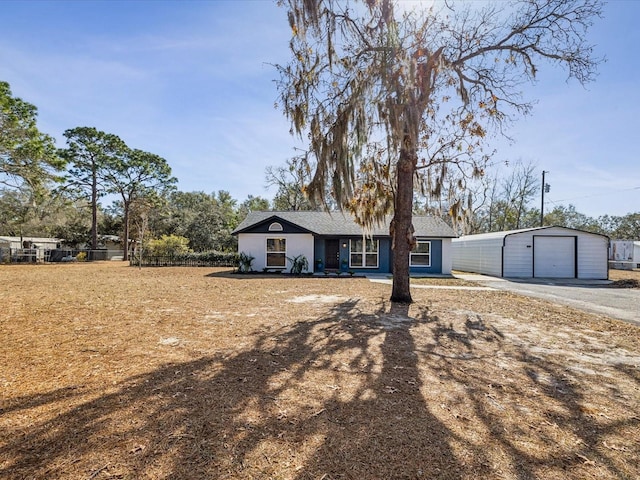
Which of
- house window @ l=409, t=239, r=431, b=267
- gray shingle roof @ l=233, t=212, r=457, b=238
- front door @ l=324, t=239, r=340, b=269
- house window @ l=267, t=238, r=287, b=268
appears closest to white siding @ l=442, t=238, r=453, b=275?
gray shingle roof @ l=233, t=212, r=457, b=238

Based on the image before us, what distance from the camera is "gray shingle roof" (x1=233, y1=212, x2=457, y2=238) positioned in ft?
56.1

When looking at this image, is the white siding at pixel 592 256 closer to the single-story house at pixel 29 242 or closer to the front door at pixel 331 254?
the front door at pixel 331 254

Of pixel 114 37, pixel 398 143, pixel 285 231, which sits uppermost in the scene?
pixel 114 37

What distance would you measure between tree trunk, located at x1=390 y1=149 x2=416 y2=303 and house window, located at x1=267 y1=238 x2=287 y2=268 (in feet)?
30.5

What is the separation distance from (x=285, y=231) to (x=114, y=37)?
10.5 m

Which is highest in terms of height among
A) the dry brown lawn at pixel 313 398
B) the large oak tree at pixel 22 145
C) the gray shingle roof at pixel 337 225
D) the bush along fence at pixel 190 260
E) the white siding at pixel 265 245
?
the large oak tree at pixel 22 145

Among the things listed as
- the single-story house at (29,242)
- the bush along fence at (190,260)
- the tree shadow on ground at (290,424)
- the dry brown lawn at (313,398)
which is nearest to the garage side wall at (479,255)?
the dry brown lawn at (313,398)

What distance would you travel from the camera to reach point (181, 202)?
40.2m

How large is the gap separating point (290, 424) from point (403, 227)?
6.49 m

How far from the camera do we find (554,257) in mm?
16078

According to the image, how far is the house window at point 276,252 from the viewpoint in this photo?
55.7 feet

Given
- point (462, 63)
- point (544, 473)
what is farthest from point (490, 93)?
point (544, 473)

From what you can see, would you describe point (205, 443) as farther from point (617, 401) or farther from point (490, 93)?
point (490, 93)

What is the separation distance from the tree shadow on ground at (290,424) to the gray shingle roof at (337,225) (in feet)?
42.0
